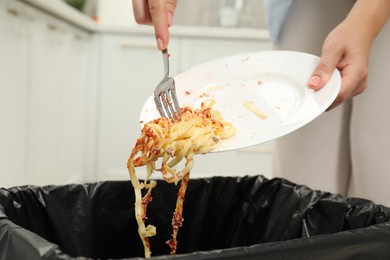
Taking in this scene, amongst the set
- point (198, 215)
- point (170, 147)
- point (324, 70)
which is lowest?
point (198, 215)

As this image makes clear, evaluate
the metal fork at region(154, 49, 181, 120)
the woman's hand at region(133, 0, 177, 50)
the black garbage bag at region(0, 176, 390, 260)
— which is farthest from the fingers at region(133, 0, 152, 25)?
the black garbage bag at region(0, 176, 390, 260)

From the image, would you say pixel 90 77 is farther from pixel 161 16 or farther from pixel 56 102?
pixel 161 16

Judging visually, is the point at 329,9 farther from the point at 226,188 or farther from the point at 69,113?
the point at 69,113

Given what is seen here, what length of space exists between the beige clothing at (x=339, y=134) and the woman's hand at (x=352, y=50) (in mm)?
97

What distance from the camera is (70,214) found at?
2.39 feet

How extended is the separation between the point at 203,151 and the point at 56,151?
114cm

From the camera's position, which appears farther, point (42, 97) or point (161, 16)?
point (42, 97)

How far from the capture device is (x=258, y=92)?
771 mm

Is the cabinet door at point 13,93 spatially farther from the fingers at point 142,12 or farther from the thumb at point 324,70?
the thumb at point 324,70

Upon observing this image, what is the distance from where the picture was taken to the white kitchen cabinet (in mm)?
1246

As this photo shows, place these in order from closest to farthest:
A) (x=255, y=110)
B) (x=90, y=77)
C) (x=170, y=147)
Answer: (x=170, y=147), (x=255, y=110), (x=90, y=77)

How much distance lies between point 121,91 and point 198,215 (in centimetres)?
142

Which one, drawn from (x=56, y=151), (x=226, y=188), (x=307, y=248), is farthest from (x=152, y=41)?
(x=307, y=248)

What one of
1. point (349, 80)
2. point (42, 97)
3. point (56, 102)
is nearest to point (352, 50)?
point (349, 80)
